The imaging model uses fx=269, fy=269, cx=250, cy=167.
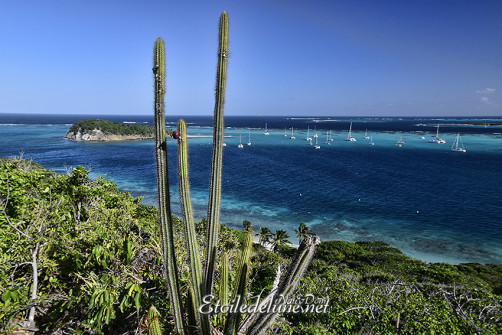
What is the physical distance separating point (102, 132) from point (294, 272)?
9697cm

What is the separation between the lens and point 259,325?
3.45 m

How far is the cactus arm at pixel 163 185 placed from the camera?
3.67 m

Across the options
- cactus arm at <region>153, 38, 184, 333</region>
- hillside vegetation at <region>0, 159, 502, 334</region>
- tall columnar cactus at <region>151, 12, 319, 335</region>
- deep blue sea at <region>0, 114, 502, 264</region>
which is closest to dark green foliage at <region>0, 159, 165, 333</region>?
hillside vegetation at <region>0, 159, 502, 334</region>

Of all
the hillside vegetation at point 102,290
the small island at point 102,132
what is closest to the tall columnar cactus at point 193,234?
the hillside vegetation at point 102,290

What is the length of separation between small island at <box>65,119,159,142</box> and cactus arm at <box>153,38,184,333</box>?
307 ft

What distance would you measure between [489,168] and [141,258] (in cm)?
6564

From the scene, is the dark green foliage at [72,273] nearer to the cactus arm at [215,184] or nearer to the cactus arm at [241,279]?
the cactus arm at [215,184]

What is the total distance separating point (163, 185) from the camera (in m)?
3.71

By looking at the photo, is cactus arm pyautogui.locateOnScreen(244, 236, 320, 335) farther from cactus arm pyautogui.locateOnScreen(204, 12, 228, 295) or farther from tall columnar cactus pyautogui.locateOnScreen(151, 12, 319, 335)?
cactus arm pyautogui.locateOnScreen(204, 12, 228, 295)

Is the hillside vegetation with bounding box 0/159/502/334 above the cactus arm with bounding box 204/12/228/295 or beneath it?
beneath

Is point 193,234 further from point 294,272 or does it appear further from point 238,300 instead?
point 294,272

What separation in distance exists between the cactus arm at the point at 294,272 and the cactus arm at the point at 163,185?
A: 119 centimetres

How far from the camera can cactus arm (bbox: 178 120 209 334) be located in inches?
145

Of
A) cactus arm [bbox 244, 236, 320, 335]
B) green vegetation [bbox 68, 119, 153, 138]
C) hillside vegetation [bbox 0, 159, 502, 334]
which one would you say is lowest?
hillside vegetation [bbox 0, 159, 502, 334]
